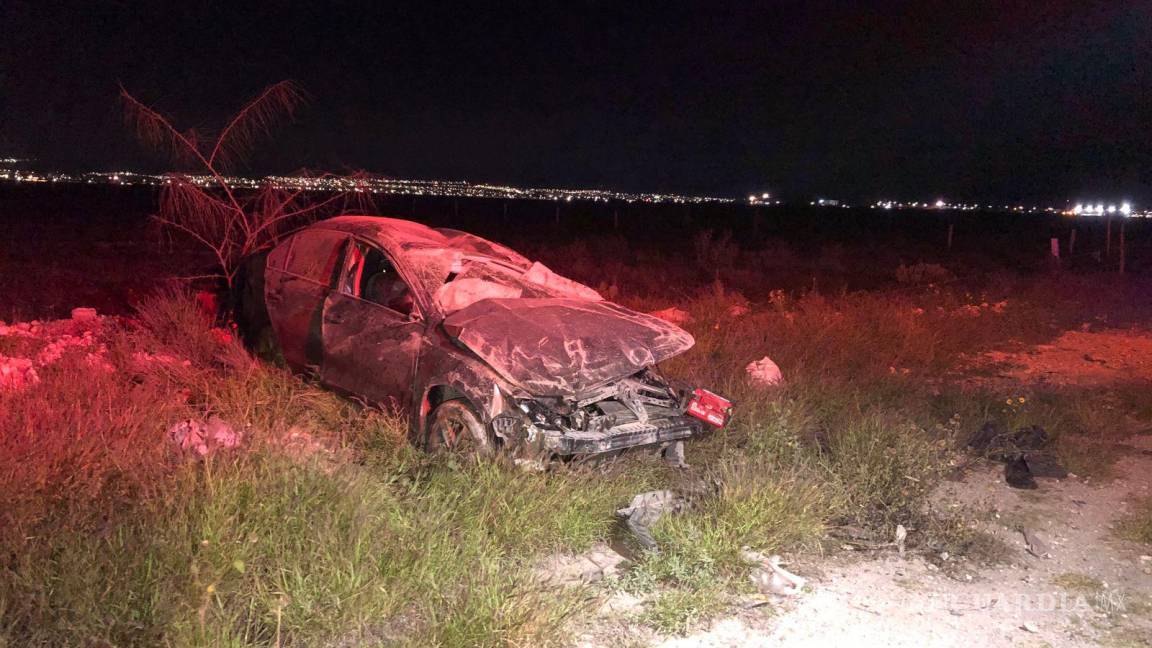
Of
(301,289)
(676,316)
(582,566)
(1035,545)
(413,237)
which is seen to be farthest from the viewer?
(676,316)

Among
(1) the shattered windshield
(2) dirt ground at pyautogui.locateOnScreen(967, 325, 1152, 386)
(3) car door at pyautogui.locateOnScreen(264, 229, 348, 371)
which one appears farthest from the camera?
(2) dirt ground at pyautogui.locateOnScreen(967, 325, 1152, 386)

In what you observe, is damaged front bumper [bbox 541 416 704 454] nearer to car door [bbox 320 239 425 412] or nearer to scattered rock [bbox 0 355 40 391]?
car door [bbox 320 239 425 412]

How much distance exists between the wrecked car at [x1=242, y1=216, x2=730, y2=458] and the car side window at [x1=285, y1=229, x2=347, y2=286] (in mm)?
12

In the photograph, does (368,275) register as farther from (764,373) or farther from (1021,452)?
(1021,452)

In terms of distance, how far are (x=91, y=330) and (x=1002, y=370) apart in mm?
10320

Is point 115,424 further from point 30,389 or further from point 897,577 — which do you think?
point 897,577

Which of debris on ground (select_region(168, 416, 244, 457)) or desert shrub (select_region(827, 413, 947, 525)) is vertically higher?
debris on ground (select_region(168, 416, 244, 457))

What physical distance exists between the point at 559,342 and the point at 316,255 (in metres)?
2.54

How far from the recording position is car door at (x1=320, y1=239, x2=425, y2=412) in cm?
562

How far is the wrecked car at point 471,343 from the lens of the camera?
5016 mm

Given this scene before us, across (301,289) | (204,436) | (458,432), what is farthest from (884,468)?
(301,289)

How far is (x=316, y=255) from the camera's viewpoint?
664cm

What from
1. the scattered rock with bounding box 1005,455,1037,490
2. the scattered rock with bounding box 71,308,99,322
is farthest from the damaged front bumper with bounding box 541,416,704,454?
the scattered rock with bounding box 71,308,99,322

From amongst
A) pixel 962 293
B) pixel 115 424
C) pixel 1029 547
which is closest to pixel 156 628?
pixel 115 424
